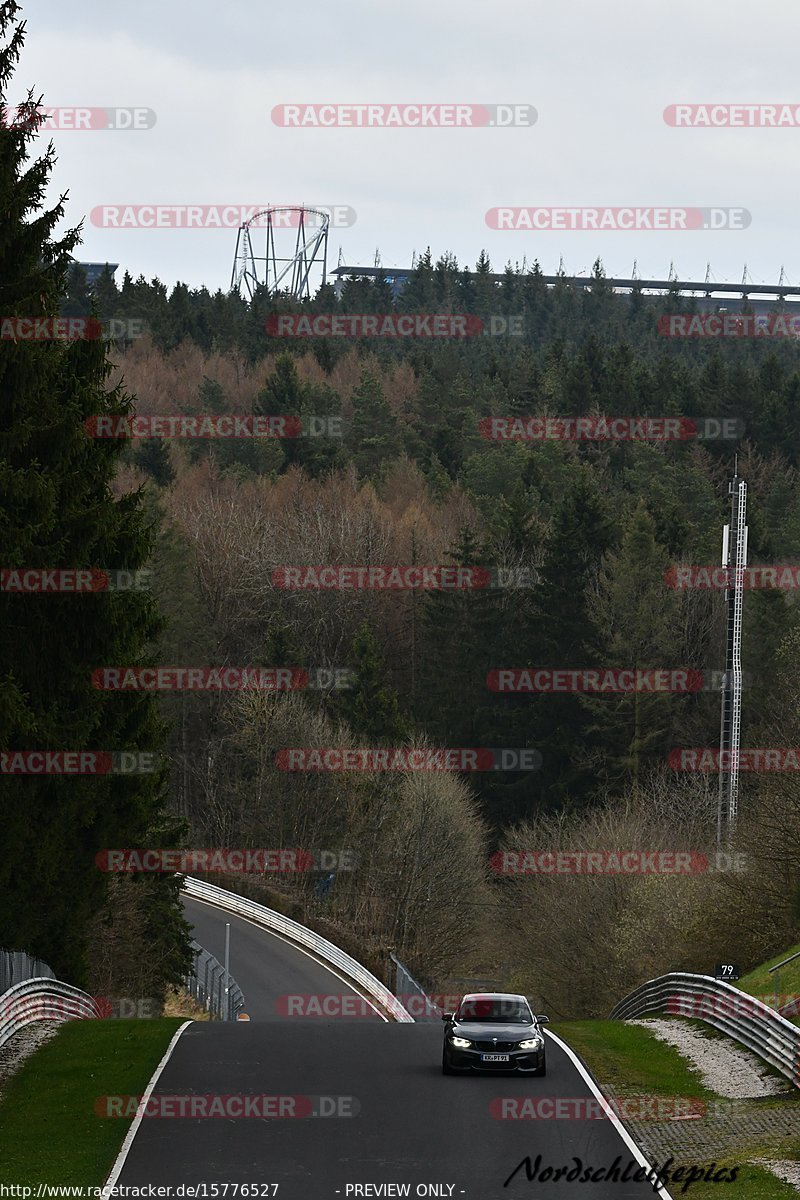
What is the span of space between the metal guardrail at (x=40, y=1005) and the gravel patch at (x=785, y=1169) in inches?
428

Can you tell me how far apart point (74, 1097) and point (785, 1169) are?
28.2ft

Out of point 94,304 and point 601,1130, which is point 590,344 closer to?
point 94,304

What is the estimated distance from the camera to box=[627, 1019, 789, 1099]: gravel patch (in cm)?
2098

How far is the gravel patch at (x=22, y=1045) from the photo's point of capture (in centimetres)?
2127

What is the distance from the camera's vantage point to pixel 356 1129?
17625 mm

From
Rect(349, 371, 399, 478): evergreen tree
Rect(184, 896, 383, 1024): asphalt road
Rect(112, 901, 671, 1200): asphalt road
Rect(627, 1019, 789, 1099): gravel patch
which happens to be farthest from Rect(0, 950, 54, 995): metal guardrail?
Rect(349, 371, 399, 478): evergreen tree

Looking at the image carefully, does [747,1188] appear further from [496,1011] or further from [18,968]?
[18,968]

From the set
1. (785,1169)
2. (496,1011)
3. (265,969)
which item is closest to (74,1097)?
(496,1011)

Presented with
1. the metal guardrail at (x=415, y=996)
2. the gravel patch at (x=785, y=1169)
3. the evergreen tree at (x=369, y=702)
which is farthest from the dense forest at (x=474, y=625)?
the gravel patch at (x=785, y=1169)

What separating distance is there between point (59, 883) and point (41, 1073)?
635 centimetres

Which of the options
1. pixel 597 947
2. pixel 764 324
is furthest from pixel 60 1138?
pixel 764 324

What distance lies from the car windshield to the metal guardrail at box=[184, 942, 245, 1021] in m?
21.0

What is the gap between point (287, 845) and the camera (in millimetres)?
68312

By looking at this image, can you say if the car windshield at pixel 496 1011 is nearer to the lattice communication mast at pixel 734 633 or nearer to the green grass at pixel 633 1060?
the green grass at pixel 633 1060
